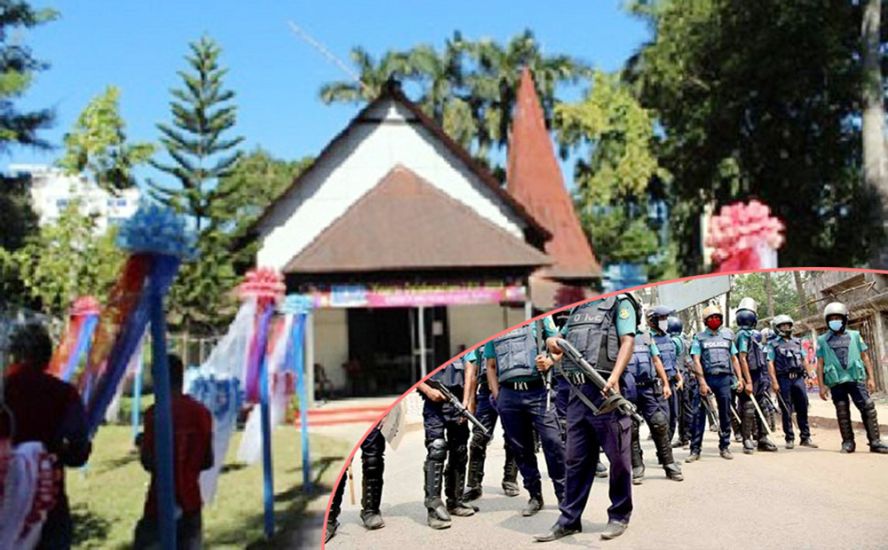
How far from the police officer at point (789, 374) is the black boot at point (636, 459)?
0.85ft

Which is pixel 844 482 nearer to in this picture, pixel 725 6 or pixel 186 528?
pixel 186 528

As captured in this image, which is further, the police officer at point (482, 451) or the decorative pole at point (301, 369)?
the decorative pole at point (301, 369)

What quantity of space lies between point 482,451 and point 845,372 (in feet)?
2.13

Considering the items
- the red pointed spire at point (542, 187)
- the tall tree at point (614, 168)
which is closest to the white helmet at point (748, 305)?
the red pointed spire at point (542, 187)

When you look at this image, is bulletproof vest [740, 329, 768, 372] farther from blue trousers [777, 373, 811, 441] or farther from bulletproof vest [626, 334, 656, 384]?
bulletproof vest [626, 334, 656, 384]

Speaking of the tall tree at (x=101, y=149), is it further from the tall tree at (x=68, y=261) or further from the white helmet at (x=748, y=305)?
the white helmet at (x=748, y=305)

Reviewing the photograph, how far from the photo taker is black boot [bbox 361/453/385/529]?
5.87 ft

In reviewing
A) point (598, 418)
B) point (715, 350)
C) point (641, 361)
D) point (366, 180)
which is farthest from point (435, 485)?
point (366, 180)

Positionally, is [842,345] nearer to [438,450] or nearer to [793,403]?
[793,403]

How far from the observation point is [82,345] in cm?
278

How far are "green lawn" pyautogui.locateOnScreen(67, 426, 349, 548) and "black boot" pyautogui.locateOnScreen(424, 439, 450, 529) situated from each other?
40.7 inches

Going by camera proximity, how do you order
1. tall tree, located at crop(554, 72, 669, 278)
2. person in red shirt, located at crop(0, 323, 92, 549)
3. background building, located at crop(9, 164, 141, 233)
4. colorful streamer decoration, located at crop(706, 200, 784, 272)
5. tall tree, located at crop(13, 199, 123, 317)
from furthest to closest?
1. tall tree, located at crop(554, 72, 669, 278)
2. colorful streamer decoration, located at crop(706, 200, 784, 272)
3. background building, located at crop(9, 164, 141, 233)
4. tall tree, located at crop(13, 199, 123, 317)
5. person in red shirt, located at crop(0, 323, 92, 549)

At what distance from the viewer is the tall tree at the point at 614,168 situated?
19.9 metres

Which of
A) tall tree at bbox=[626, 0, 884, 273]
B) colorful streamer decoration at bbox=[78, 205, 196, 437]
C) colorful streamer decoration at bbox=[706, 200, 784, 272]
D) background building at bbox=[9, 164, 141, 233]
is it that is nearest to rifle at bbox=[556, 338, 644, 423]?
colorful streamer decoration at bbox=[78, 205, 196, 437]
